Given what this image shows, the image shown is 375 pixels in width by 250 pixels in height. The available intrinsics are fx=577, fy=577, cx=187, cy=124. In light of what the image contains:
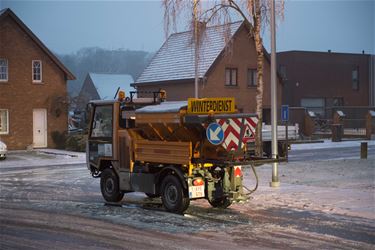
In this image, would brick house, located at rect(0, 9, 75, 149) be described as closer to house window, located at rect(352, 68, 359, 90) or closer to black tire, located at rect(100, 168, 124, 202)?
black tire, located at rect(100, 168, 124, 202)

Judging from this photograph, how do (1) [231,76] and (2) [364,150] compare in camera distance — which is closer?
(2) [364,150]

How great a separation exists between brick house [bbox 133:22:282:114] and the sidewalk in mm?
11368

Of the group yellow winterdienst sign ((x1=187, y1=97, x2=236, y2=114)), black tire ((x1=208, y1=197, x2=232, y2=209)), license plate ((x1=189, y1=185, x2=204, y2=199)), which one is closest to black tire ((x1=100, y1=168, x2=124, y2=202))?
black tire ((x1=208, y1=197, x2=232, y2=209))

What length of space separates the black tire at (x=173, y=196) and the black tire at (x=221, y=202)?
1006mm

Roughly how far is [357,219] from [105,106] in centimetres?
630

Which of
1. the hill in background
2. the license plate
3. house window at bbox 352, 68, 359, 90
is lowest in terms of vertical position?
the license plate

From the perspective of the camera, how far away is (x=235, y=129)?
11.6 meters

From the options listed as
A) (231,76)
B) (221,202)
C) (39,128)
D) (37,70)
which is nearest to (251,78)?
(231,76)

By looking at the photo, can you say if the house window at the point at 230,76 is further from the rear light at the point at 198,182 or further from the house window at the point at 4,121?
the rear light at the point at 198,182

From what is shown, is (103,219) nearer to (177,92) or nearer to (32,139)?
(32,139)

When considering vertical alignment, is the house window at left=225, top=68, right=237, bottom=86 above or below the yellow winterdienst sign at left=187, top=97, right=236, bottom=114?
above

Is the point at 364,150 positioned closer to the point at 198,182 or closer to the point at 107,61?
the point at 198,182

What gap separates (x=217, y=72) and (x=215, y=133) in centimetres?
2965

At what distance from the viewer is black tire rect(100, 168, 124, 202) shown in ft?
44.7
